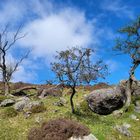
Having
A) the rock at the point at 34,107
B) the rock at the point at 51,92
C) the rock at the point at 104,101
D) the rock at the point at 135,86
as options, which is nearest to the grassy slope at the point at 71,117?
the rock at the point at 34,107

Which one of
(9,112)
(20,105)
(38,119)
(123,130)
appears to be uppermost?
(20,105)

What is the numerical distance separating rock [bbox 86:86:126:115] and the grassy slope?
1104 mm

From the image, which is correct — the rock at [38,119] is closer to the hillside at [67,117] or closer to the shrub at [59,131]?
the hillside at [67,117]

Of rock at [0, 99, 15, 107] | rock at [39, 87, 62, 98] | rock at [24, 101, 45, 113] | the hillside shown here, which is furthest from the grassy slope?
rock at [39, 87, 62, 98]

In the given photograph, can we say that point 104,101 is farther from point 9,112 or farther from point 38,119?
point 9,112

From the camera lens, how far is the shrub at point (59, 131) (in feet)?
84.2

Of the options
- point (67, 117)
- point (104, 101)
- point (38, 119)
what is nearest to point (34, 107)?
point (38, 119)

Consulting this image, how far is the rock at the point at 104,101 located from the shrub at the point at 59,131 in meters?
13.9

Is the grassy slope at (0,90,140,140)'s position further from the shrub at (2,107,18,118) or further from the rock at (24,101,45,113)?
the rock at (24,101,45,113)

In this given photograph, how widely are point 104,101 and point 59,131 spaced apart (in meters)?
15.0

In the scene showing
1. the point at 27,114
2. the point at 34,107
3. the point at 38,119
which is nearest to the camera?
the point at 38,119

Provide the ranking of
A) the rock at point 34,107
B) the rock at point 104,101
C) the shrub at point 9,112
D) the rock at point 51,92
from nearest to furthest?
the shrub at point 9,112 < the rock at point 34,107 < the rock at point 104,101 < the rock at point 51,92

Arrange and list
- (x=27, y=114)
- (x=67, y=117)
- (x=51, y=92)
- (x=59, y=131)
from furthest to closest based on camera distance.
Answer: (x=51, y=92), (x=27, y=114), (x=67, y=117), (x=59, y=131)

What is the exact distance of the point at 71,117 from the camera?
36469 mm
